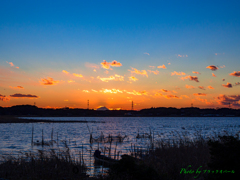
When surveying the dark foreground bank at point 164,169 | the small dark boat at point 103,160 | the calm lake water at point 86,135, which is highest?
the dark foreground bank at point 164,169

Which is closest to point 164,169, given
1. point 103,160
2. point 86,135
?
point 103,160

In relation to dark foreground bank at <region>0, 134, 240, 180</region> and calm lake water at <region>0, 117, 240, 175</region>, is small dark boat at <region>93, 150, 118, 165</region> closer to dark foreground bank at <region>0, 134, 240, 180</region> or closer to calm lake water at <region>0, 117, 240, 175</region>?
calm lake water at <region>0, 117, 240, 175</region>

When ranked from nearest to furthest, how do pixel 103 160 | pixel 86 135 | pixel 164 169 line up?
pixel 164 169 → pixel 103 160 → pixel 86 135

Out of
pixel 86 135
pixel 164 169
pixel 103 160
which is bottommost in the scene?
pixel 86 135

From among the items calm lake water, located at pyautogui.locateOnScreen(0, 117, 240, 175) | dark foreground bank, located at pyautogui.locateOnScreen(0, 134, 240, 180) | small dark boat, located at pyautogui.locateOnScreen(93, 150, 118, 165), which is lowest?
calm lake water, located at pyautogui.locateOnScreen(0, 117, 240, 175)

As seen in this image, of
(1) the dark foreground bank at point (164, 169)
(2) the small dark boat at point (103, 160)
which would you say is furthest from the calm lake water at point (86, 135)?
(1) the dark foreground bank at point (164, 169)

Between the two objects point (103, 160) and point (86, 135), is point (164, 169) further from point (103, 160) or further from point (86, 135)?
point (86, 135)

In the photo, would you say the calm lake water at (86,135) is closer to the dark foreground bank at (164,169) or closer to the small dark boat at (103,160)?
the small dark boat at (103,160)

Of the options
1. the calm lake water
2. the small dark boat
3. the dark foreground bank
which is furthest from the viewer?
the calm lake water

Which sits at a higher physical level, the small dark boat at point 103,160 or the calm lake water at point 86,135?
the small dark boat at point 103,160

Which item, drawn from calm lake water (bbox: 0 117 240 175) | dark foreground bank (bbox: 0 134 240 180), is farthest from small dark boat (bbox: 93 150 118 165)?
dark foreground bank (bbox: 0 134 240 180)

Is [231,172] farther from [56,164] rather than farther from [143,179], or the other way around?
[56,164]

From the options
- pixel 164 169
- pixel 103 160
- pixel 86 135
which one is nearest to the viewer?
pixel 164 169

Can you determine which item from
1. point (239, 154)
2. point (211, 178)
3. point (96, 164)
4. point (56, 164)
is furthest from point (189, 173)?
point (96, 164)
